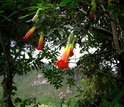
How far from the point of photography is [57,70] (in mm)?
1266

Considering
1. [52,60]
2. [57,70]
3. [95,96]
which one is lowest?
[95,96]

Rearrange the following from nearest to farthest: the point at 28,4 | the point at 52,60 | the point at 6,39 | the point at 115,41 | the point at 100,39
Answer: the point at 115,41 → the point at 28,4 → the point at 52,60 → the point at 100,39 → the point at 6,39

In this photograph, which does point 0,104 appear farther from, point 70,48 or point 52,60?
point 70,48

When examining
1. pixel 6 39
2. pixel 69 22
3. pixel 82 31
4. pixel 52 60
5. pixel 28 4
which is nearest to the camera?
pixel 82 31

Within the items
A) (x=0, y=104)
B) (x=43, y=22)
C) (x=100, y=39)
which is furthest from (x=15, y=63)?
(x=100, y=39)

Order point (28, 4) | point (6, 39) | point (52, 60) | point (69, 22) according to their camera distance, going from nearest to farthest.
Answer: point (69, 22) → point (28, 4) → point (52, 60) → point (6, 39)

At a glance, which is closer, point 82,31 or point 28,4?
point 82,31

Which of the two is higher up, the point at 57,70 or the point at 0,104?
the point at 57,70

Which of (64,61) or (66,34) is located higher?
(66,34)

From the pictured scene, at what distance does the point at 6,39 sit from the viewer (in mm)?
2883

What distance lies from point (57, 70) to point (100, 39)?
2.25 ft

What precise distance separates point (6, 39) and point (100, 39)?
2.13m

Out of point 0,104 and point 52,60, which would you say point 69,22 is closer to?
point 52,60

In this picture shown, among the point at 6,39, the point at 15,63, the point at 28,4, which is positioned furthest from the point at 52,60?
the point at 6,39
